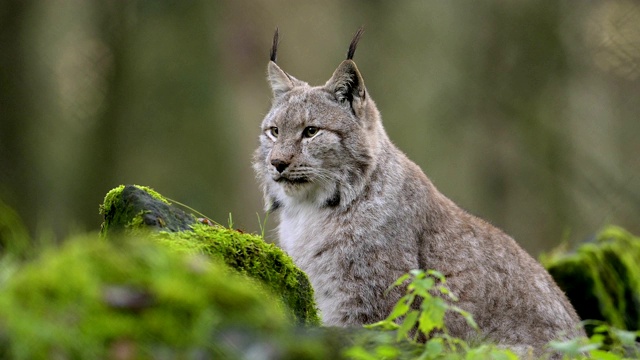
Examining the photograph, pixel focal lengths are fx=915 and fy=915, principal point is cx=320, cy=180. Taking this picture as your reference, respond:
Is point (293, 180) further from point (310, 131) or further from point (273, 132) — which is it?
point (273, 132)

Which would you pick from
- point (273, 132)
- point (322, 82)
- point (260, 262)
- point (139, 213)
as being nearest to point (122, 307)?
point (139, 213)

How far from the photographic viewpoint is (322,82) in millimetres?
13680

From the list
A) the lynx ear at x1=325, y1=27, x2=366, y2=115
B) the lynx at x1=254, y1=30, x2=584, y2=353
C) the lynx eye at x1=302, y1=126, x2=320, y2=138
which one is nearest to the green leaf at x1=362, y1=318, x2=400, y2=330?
the lynx at x1=254, y1=30, x2=584, y2=353

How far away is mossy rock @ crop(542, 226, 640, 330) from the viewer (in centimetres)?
718

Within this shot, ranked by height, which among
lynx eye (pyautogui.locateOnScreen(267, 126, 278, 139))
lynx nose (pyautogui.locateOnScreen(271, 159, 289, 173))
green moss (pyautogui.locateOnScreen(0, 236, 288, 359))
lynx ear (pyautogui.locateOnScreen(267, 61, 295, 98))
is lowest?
green moss (pyautogui.locateOnScreen(0, 236, 288, 359))

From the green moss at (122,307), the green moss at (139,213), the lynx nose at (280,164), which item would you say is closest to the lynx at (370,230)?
the lynx nose at (280,164)

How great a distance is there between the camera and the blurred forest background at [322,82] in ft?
39.6

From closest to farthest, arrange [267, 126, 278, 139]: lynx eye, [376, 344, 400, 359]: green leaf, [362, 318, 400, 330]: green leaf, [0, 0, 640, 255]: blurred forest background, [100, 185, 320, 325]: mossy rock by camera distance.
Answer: [376, 344, 400, 359]: green leaf
[362, 318, 400, 330]: green leaf
[100, 185, 320, 325]: mossy rock
[267, 126, 278, 139]: lynx eye
[0, 0, 640, 255]: blurred forest background

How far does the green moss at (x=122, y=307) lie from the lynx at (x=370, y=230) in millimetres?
2797

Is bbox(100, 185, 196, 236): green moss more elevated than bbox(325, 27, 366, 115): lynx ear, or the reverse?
bbox(325, 27, 366, 115): lynx ear

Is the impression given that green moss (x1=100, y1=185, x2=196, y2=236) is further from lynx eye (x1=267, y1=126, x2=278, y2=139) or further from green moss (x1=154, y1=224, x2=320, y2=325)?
lynx eye (x1=267, y1=126, x2=278, y2=139)

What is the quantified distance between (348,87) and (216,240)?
6.21ft

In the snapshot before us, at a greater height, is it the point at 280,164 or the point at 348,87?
the point at 348,87

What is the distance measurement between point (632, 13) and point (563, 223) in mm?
3799
